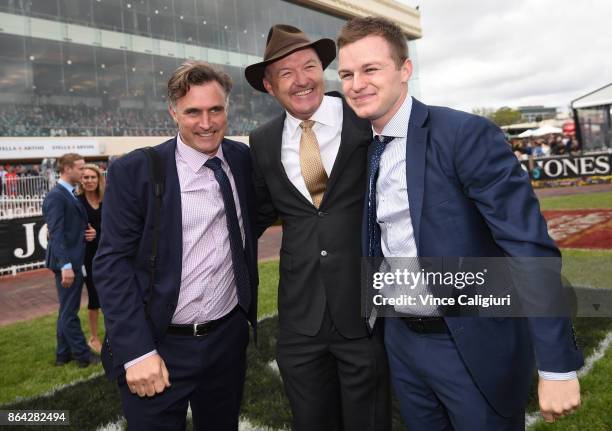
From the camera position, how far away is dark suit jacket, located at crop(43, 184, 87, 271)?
5473 millimetres

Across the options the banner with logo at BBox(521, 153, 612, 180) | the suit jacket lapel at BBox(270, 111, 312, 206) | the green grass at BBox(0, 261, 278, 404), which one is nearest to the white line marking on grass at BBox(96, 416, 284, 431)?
the green grass at BBox(0, 261, 278, 404)

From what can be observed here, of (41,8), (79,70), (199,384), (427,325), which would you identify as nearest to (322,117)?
(427,325)

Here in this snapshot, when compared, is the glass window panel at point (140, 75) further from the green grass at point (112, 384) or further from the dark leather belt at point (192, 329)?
the dark leather belt at point (192, 329)

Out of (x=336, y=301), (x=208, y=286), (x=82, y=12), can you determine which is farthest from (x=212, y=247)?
(x=82, y=12)

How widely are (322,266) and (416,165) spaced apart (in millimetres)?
779

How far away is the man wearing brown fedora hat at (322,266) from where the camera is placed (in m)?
2.41

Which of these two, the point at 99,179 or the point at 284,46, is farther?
the point at 99,179

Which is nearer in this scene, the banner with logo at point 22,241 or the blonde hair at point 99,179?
the blonde hair at point 99,179

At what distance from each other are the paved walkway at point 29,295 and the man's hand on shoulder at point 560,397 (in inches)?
321

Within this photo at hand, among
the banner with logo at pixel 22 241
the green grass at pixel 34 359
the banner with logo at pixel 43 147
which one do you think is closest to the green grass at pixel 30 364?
the green grass at pixel 34 359

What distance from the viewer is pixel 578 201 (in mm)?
15539

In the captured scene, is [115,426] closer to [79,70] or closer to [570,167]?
[570,167]

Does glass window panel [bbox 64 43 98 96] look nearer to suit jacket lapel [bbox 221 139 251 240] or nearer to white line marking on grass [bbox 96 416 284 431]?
white line marking on grass [bbox 96 416 284 431]

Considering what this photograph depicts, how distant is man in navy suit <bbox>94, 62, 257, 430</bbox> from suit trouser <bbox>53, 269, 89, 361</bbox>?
3.43 metres
